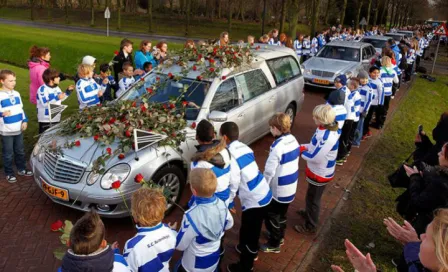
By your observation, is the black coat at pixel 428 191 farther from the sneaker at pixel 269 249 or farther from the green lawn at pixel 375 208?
the sneaker at pixel 269 249

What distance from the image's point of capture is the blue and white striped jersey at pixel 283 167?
3984 mm

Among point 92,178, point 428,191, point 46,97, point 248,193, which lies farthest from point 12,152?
point 428,191

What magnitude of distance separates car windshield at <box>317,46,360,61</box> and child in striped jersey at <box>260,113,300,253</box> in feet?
35.1

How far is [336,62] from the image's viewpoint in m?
13.3

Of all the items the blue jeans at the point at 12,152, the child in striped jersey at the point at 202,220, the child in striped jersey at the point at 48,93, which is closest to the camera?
the child in striped jersey at the point at 202,220

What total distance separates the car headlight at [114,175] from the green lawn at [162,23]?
3784 centimetres

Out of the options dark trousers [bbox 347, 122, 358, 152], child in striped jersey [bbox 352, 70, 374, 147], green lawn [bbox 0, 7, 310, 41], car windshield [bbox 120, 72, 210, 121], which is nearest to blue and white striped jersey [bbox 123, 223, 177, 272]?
car windshield [bbox 120, 72, 210, 121]

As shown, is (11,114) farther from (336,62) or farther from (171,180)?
(336,62)

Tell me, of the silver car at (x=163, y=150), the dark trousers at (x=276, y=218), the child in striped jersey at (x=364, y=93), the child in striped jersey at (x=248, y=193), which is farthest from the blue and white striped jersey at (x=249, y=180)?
the child in striped jersey at (x=364, y=93)

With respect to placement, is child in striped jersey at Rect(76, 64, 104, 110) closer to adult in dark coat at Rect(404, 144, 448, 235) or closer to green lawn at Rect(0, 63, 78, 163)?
green lawn at Rect(0, 63, 78, 163)

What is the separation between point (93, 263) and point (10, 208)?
3667 millimetres

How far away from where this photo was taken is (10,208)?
5.25m

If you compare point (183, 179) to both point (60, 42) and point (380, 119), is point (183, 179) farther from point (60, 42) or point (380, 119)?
point (60, 42)

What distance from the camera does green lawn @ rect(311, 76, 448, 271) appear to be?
15.4 feet
